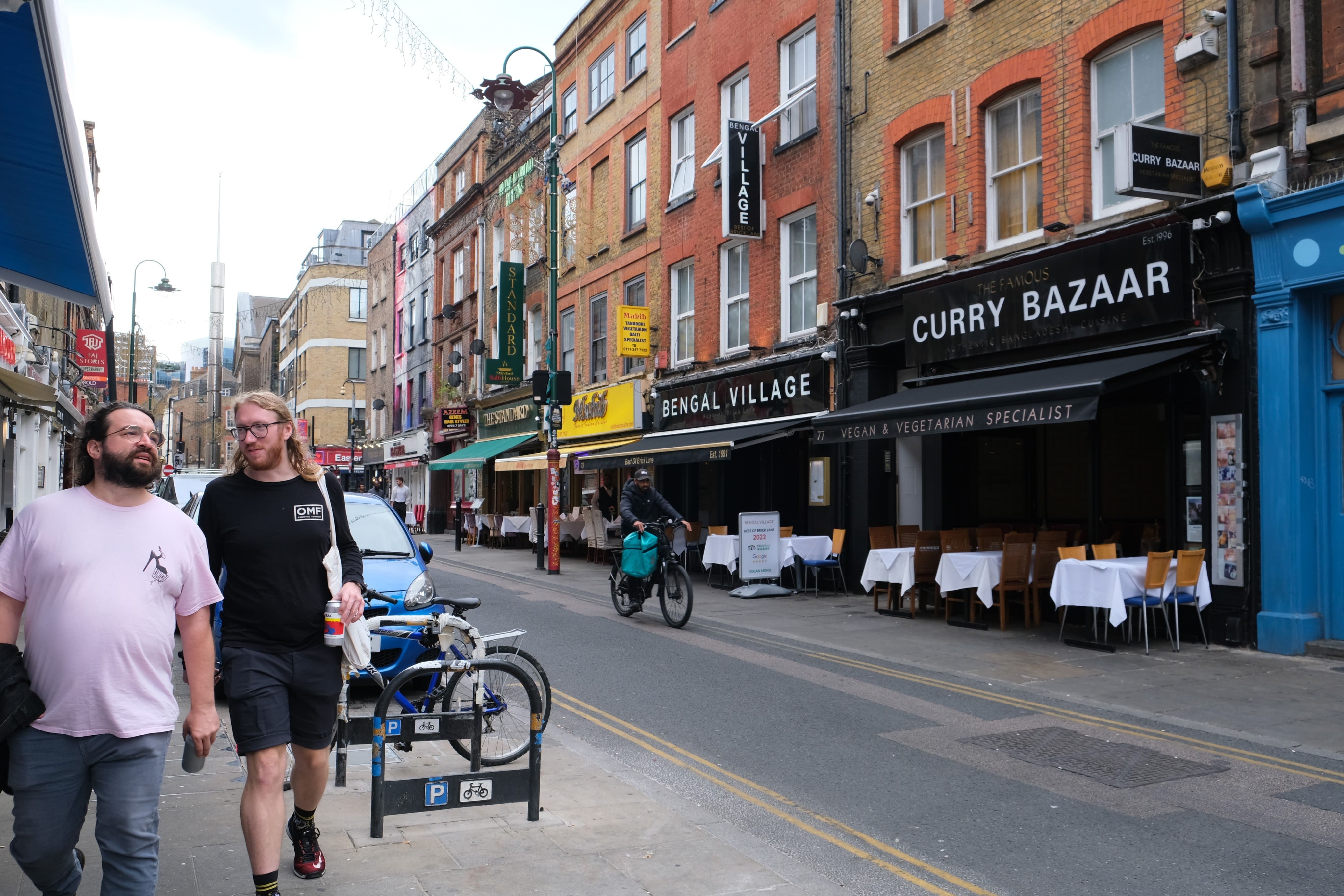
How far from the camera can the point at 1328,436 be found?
1020cm

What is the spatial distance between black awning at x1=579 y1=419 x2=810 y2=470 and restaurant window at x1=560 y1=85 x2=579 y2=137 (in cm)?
1060

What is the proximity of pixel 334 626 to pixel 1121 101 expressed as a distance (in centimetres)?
1153

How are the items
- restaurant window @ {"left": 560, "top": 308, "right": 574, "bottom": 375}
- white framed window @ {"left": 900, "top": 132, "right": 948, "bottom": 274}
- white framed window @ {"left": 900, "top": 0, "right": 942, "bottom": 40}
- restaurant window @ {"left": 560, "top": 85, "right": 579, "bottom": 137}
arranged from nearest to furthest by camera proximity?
white framed window @ {"left": 900, "top": 132, "right": 948, "bottom": 274}
white framed window @ {"left": 900, "top": 0, "right": 942, "bottom": 40}
restaurant window @ {"left": 560, "top": 308, "right": 574, "bottom": 375}
restaurant window @ {"left": 560, "top": 85, "right": 579, "bottom": 137}

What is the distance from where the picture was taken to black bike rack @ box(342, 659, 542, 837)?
4.77 meters

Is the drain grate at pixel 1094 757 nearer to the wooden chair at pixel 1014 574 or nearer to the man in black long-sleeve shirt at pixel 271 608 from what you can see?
the man in black long-sleeve shirt at pixel 271 608

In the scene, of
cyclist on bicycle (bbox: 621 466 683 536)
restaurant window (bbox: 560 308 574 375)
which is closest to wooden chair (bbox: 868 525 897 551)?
cyclist on bicycle (bbox: 621 466 683 536)

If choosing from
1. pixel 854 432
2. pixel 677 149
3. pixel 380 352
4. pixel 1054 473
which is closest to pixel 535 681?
pixel 854 432

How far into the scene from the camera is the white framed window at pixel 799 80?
59.0 ft

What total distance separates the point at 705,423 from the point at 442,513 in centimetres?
2148

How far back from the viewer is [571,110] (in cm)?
2881

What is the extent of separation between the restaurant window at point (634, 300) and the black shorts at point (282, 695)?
19.4 metres

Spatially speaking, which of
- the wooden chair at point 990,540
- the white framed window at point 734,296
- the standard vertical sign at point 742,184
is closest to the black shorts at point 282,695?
the wooden chair at point 990,540

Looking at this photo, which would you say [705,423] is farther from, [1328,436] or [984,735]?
[984,735]

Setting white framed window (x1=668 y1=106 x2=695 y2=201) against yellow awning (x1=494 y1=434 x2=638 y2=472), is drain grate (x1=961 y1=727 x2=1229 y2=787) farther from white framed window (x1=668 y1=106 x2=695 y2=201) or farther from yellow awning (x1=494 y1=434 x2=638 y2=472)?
white framed window (x1=668 y1=106 x2=695 y2=201)
